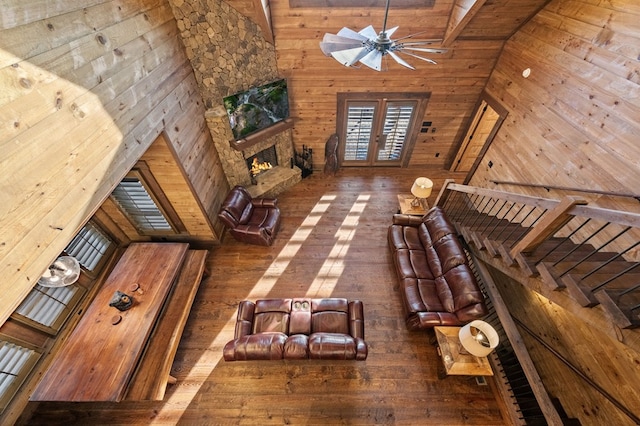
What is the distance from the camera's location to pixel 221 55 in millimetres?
3984

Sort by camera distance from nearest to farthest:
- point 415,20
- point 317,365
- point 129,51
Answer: point 129,51 < point 317,365 < point 415,20

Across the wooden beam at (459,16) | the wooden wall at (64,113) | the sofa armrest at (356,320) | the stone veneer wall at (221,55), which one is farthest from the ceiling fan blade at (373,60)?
the stone veneer wall at (221,55)

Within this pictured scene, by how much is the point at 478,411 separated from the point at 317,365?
199 centimetres

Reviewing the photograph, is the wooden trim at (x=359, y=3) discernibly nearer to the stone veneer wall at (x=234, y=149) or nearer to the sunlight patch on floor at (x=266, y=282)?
the stone veneer wall at (x=234, y=149)

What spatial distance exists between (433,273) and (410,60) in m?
3.78

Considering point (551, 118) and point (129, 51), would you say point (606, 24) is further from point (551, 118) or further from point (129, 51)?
point (129, 51)

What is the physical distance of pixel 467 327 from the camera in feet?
9.50

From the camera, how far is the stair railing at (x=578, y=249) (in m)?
1.96

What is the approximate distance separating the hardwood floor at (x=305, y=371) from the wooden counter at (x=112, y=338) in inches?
25.8

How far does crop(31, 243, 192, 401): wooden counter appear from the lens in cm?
266

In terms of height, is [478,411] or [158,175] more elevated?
[158,175]

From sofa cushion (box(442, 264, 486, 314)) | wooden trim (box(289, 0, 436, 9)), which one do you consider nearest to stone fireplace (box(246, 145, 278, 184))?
wooden trim (box(289, 0, 436, 9))

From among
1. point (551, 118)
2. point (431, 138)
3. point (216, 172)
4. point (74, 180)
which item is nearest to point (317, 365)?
point (74, 180)

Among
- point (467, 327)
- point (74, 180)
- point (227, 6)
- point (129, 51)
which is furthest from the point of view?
point (227, 6)
